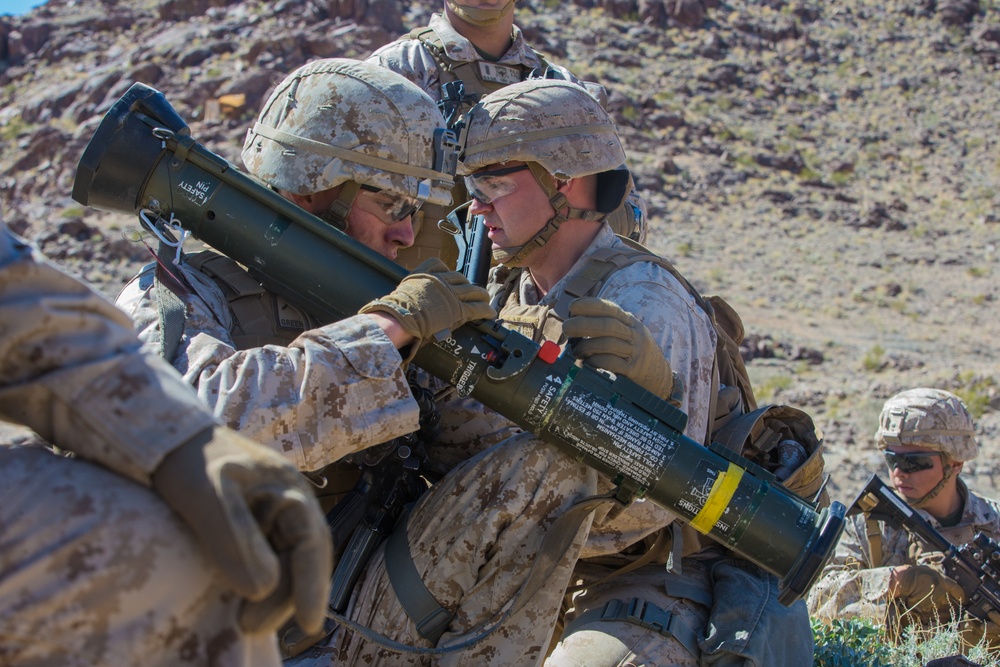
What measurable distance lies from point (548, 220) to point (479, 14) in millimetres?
2413

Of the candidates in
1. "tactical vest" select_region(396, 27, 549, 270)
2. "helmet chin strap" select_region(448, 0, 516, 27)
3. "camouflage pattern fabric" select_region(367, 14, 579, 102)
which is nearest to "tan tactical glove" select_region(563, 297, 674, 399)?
"tactical vest" select_region(396, 27, 549, 270)

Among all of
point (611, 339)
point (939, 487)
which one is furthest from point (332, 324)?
point (939, 487)

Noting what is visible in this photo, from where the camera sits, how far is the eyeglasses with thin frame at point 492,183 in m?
4.18

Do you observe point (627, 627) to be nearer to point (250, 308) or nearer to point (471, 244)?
point (250, 308)

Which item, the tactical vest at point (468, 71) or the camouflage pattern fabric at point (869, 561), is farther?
the camouflage pattern fabric at point (869, 561)

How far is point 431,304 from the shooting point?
3.17 metres

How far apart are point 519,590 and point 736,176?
30.6 metres

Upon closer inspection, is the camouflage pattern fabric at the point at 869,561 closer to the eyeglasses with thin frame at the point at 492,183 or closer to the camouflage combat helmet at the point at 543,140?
the camouflage combat helmet at the point at 543,140

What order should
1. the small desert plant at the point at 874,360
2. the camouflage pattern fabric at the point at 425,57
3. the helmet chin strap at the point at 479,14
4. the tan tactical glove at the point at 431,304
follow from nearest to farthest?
the tan tactical glove at the point at 431,304, the camouflage pattern fabric at the point at 425,57, the helmet chin strap at the point at 479,14, the small desert plant at the point at 874,360

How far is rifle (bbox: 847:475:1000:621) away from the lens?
666 cm

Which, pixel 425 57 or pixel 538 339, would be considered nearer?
pixel 538 339

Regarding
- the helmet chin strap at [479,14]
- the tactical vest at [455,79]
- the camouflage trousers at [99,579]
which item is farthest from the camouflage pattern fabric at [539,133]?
the camouflage trousers at [99,579]

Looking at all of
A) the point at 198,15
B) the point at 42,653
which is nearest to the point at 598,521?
the point at 42,653

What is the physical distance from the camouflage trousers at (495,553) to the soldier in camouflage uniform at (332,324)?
433mm
